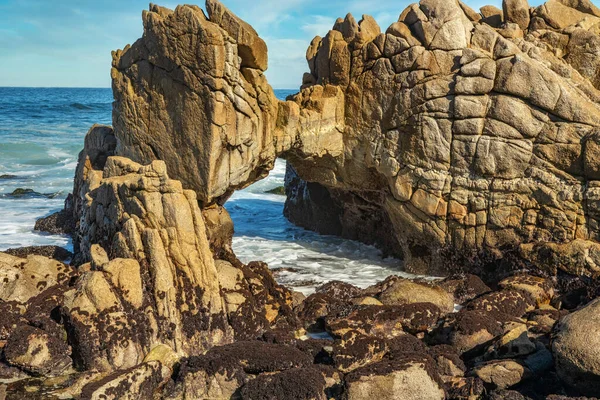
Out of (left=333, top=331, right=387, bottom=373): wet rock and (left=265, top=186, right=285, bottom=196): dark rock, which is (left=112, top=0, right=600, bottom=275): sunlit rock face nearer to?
(left=333, top=331, right=387, bottom=373): wet rock

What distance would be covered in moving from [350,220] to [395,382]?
10.8 m

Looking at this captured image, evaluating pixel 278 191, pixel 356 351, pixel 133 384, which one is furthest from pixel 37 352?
pixel 278 191

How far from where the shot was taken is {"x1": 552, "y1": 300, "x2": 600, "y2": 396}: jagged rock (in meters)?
9.09

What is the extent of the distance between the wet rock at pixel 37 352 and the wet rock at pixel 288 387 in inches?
129

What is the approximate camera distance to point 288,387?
9.54 meters

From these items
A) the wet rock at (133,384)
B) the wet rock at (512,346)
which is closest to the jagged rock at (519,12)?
Result: the wet rock at (512,346)

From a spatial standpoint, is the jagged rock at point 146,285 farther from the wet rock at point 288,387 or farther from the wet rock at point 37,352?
the wet rock at point 288,387

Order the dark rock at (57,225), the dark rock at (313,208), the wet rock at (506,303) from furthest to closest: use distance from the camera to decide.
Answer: the dark rock at (313,208) → the dark rock at (57,225) → the wet rock at (506,303)

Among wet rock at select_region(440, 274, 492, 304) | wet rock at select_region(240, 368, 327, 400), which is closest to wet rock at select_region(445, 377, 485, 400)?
wet rock at select_region(240, 368, 327, 400)

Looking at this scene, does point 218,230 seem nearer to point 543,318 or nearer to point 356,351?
point 356,351

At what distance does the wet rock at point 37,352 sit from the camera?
10625 millimetres

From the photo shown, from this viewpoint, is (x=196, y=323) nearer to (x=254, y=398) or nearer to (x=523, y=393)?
(x=254, y=398)

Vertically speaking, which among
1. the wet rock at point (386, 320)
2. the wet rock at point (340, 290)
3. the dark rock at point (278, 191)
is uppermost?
the dark rock at point (278, 191)

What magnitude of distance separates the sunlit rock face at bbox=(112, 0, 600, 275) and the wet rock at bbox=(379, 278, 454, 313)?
2.56 m
